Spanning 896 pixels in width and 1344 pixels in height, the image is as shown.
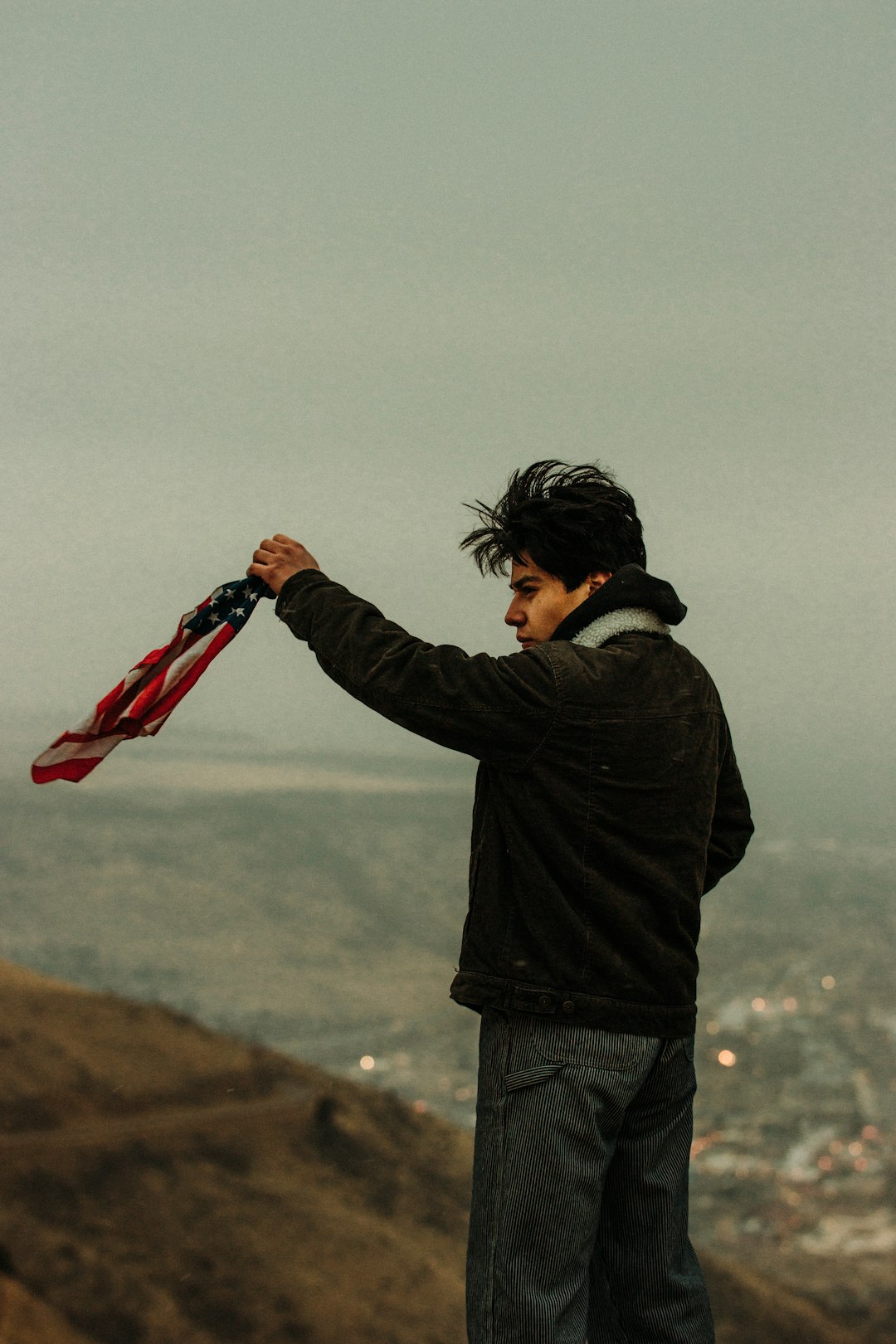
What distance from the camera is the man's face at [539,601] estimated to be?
1662 mm

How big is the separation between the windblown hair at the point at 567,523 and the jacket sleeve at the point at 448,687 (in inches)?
9.6

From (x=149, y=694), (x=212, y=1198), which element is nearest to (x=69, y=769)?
(x=149, y=694)

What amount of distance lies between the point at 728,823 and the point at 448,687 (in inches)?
23.7

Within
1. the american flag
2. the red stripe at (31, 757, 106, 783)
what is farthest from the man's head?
the red stripe at (31, 757, 106, 783)

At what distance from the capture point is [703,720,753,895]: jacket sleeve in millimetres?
1795

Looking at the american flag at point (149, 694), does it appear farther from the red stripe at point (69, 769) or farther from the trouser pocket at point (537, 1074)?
the trouser pocket at point (537, 1074)

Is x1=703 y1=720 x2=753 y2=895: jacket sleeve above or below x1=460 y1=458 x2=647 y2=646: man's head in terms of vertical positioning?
below

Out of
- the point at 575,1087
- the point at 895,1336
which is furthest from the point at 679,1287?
the point at 895,1336

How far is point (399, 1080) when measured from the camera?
7.84 metres

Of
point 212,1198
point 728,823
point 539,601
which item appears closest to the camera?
point 539,601

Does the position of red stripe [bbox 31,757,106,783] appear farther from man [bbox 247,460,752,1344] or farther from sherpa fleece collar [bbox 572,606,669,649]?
sherpa fleece collar [bbox 572,606,669,649]

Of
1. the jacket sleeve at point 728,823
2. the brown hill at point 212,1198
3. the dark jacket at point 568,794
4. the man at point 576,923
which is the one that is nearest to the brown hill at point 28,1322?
the brown hill at point 212,1198

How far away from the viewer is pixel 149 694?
1.93 meters

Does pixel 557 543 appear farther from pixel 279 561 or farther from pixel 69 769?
pixel 69 769
